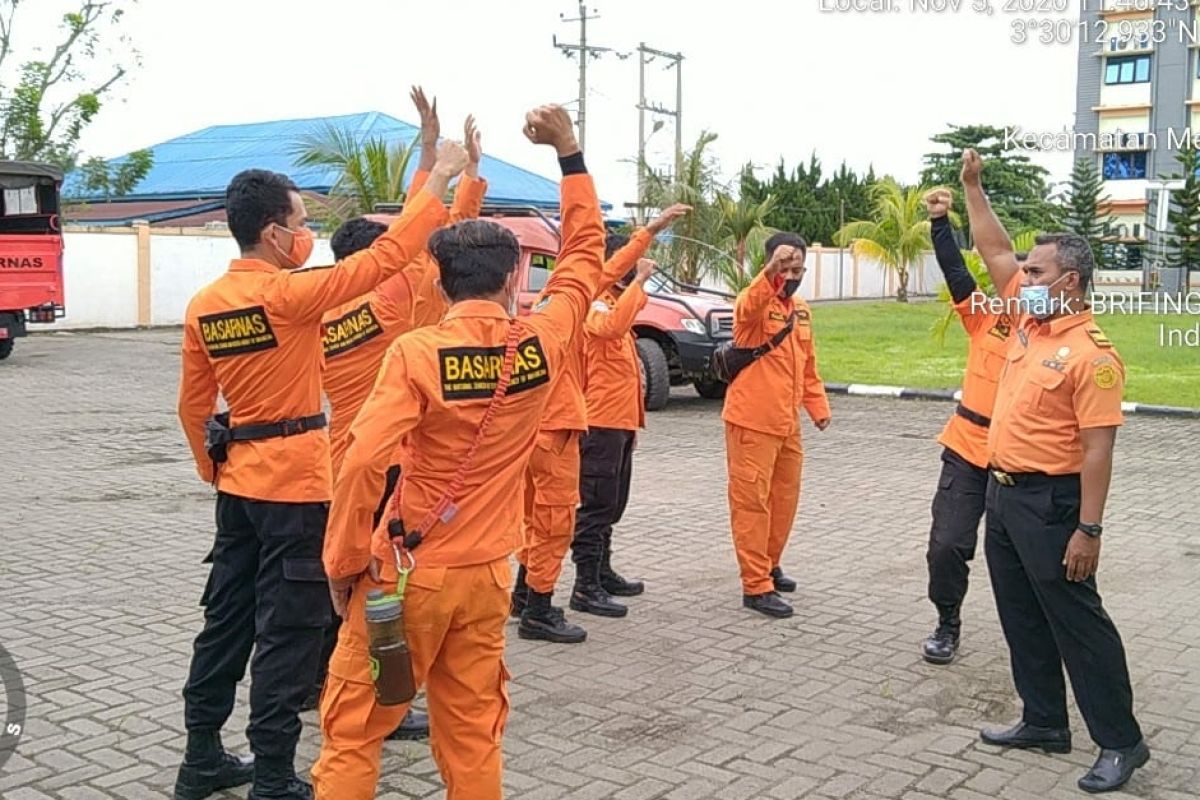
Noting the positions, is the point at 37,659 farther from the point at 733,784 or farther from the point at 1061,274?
the point at 1061,274

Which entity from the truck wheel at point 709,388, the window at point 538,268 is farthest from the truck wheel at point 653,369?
the window at point 538,268

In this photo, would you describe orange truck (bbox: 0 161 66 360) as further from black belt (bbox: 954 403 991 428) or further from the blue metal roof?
black belt (bbox: 954 403 991 428)

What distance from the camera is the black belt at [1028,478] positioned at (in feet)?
13.9

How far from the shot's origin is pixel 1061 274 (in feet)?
14.3

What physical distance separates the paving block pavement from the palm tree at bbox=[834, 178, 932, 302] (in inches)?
1095

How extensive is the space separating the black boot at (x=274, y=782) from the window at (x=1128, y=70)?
2128 inches

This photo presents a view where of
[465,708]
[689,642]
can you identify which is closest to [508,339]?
[465,708]

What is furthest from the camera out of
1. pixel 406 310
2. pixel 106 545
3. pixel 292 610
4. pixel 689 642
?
pixel 106 545

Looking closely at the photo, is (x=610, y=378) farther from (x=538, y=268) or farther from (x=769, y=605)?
(x=538, y=268)

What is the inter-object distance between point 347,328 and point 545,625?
6.17 ft

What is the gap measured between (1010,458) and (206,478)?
9.15ft

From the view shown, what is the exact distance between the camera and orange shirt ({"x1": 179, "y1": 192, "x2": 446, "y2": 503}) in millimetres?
3787

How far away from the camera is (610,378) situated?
251 inches

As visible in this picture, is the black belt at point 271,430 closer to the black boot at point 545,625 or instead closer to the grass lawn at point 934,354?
the black boot at point 545,625
